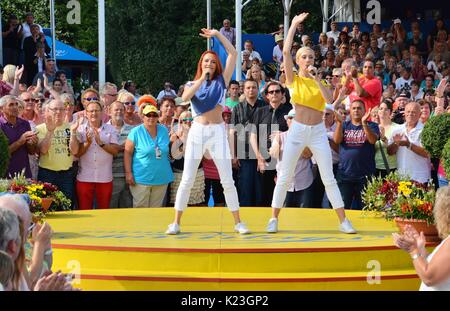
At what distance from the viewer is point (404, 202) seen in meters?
10.7

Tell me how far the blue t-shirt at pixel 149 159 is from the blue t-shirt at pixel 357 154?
7.28 ft

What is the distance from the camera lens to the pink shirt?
13164mm

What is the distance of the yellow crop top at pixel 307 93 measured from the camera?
1047cm

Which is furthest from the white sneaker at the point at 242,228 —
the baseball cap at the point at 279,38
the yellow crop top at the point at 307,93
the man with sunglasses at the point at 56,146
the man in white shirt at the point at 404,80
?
the baseball cap at the point at 279,38

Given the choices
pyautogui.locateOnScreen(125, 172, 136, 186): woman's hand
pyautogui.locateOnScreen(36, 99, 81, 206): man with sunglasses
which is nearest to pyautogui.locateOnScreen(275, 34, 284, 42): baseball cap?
pyautogui.locateOnScreen(125, 172, 136, 186): woman's hand

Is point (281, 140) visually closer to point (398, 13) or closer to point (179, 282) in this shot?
point (179, 282)

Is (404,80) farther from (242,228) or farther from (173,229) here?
(173,229)

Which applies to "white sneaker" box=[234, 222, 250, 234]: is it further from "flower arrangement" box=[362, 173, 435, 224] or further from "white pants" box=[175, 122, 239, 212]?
"flower arrangement" box=[362, 173, 435, 224]

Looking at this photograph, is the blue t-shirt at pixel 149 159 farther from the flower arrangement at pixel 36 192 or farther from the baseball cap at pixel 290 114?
the baseball cap at pixel 290 114

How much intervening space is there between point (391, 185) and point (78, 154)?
4.12m

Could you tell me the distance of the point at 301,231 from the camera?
11.0 meters

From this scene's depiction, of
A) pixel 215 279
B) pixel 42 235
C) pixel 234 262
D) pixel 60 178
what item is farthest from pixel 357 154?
pixel 42 235

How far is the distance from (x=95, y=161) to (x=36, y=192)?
190cm
